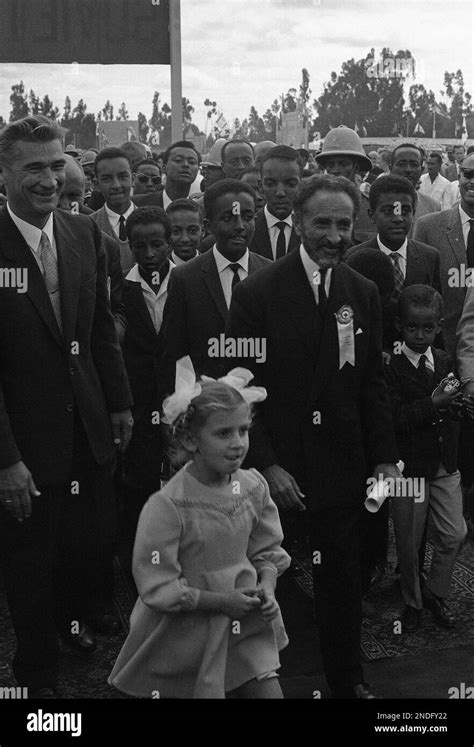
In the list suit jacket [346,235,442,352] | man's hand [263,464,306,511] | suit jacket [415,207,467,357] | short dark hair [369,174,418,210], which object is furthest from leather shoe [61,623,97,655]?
suit jacket [415,207,467,357]

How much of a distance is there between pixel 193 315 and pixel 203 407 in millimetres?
1525

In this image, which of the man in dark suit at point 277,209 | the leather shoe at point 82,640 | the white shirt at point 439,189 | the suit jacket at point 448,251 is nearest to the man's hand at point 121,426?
the leather shoe at point 82,640

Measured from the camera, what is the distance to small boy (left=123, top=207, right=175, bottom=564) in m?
5.08

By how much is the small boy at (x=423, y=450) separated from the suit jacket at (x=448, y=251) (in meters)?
1.19

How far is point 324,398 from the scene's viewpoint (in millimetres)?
3672

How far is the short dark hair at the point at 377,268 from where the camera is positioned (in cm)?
463

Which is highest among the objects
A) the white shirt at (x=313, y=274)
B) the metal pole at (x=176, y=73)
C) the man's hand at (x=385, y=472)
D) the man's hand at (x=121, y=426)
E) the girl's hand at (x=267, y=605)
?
the metal pole at (x=176, y=73)

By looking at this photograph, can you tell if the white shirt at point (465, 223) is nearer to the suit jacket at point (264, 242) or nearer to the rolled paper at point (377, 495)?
the suit jacket at point (264, 242)

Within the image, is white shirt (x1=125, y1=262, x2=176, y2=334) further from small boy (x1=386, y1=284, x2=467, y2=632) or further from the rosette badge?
the rosette badge

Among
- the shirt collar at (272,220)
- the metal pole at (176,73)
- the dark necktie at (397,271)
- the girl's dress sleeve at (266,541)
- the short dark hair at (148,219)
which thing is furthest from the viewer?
the metal pole at (176,73)

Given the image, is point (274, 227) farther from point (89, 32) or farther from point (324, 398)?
point (89, 32)

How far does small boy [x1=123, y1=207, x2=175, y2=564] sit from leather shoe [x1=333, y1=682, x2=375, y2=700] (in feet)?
5.69

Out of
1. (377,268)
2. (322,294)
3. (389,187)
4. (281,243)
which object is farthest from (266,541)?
(281,243)

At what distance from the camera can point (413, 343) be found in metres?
4.50
